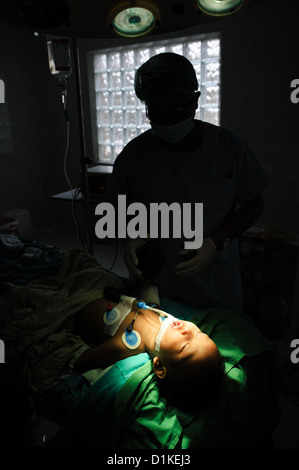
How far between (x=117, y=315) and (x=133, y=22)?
1143 mm

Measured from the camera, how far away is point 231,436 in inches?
41.8

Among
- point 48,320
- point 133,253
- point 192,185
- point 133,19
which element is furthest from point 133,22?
point 48,320

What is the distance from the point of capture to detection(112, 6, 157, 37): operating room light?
1188 millimetres

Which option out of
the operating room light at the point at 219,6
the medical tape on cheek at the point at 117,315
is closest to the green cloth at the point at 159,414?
the medical tape on cheek at the point at 117,315

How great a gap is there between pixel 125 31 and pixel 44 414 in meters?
1.45

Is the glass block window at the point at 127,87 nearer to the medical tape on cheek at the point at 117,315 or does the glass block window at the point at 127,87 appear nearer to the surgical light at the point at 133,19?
the surgical light at the point at 133,19

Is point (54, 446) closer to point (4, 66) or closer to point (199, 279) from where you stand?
point (199, 279)

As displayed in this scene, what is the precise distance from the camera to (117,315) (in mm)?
1487

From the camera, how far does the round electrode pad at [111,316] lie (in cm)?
148

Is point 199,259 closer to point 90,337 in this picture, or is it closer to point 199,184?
point 199,184
